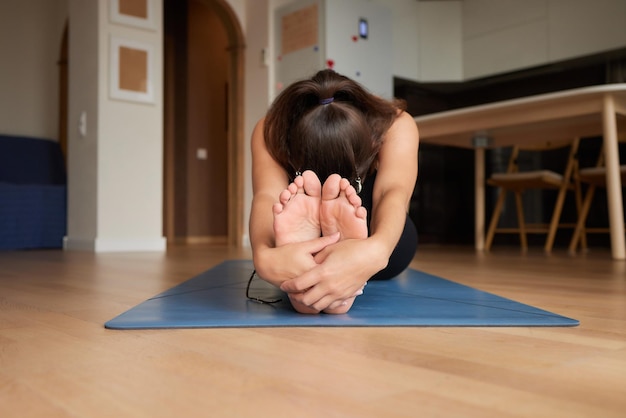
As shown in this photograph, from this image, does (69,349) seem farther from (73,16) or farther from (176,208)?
(176,208)

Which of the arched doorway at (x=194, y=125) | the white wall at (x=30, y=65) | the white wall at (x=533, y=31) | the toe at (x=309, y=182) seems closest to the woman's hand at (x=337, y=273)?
the toe at (x=309, y=182)

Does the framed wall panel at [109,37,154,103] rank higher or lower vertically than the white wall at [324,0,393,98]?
lower

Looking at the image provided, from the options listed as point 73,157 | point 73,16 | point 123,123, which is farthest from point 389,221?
point 73,16

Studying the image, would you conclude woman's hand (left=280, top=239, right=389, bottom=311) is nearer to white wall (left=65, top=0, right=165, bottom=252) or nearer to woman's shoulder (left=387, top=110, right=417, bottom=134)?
woman's shoulder (left=387, top=110, right=417, bottom=134)

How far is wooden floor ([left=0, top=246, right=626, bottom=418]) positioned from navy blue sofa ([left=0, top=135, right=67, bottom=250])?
3573 millimetres

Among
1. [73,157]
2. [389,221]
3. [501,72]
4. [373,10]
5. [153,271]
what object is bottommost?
[153,271]

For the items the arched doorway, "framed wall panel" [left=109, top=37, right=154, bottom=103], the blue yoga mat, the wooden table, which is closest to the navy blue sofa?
"framed wall panel" [left=109, top=37, right=154, bottom=103]

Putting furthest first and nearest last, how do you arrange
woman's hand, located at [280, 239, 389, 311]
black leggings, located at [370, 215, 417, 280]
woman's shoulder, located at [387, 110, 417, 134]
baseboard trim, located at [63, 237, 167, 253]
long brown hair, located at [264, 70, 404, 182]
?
1. baseboard trim, located at [63, 237, 167, 253]
2. black leggings, located at [370, 215, 417, 280]
3. woman's shoulder, located at [387, 110, 417, 134]
4. long brown hair, located at [264, 70, 404, 182]
5. woman's hand, located at [280, 239, 389, 311]

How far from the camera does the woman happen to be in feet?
3.19

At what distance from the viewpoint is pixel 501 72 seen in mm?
5441

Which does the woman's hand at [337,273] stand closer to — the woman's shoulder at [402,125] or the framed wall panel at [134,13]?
the woman's shoulder at [402,125]

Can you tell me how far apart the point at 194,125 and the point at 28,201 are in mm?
2068

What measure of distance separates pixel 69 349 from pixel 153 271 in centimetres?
148

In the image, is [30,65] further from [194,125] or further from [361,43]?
[361,43]
